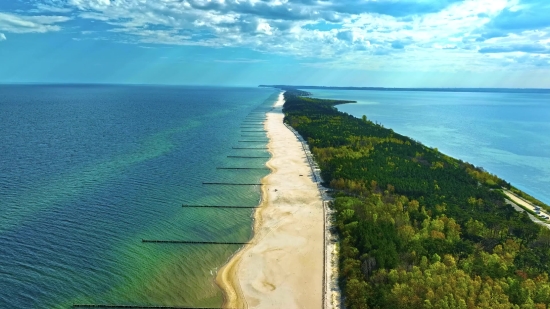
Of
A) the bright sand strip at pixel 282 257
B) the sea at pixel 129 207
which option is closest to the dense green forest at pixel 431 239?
the bright sand strip at pixel 282 257

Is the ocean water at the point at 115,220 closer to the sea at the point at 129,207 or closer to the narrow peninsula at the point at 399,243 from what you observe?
the sea at the point at 129,207

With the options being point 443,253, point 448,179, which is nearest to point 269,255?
point 443,253

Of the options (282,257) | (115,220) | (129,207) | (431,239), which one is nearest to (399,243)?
(431,239)

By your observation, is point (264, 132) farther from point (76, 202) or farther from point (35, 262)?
point (35, 262)

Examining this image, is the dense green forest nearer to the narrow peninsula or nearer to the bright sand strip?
the narrow peninsula

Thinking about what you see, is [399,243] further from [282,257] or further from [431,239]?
[282,257]

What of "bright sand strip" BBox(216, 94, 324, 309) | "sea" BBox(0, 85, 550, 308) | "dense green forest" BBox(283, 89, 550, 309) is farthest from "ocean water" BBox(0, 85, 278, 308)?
"dense green forest" BBox(283, 89, 550, 309)

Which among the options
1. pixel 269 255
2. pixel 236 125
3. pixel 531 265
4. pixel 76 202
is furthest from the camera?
pixel 236 125
